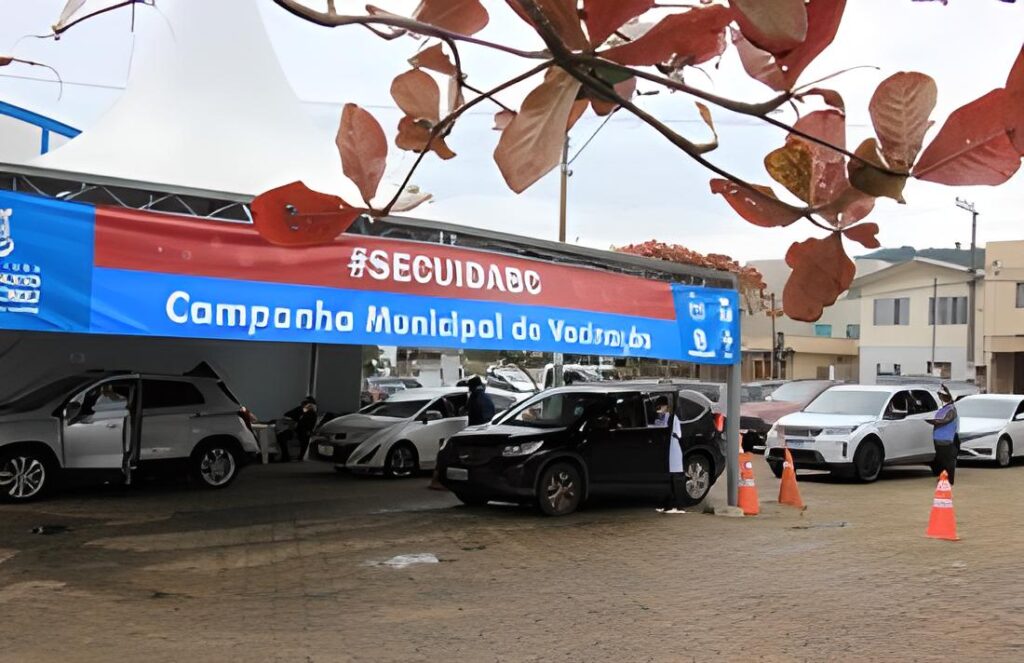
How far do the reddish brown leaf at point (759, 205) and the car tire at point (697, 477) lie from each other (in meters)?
11.3

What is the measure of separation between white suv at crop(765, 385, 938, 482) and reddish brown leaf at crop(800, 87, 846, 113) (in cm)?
1504

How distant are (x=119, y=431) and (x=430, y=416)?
511 centimetres

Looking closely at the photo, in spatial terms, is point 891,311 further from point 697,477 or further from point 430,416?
point 697,477

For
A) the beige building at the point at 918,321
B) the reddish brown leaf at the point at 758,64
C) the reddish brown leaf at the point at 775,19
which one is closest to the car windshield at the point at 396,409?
the reddish brown leaf at the point at 758,64

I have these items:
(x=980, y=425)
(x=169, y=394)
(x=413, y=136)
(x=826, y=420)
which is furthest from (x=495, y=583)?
(x=980, y=425)

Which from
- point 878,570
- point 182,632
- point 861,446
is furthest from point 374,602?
point 861,446

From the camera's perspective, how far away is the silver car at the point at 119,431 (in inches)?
478

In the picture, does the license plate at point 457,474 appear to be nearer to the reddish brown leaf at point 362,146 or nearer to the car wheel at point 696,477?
the car wheel at point 696,477

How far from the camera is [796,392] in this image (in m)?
23.3

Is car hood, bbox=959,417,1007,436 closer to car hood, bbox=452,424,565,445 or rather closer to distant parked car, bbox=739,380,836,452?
distant parked car, bbox=739,380,836,452

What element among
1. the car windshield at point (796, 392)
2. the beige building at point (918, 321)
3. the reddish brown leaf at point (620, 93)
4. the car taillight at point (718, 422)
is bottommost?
the car taillight at point (718, 422)

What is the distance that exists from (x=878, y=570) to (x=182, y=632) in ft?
18.7

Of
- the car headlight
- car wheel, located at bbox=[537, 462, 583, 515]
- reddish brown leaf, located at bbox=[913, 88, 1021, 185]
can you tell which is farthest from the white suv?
reddish brown leaf, located at bbox=[913, 88, 1021, 185]

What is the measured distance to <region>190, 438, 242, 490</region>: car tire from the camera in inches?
550
